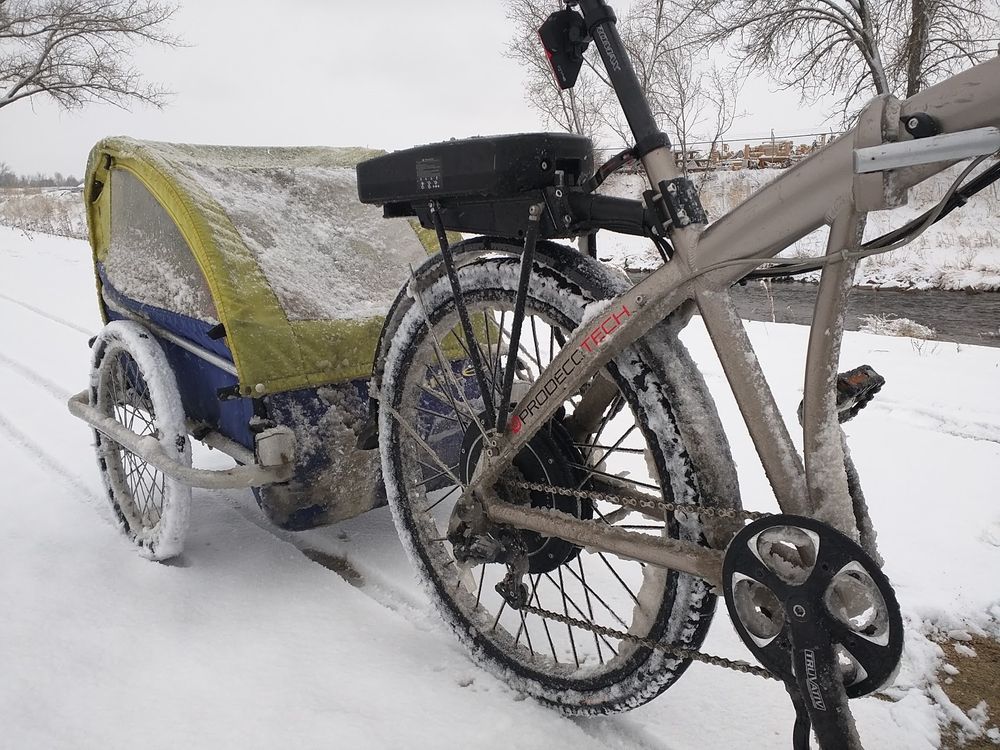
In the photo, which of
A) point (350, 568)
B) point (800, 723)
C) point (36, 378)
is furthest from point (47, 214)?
point (800, 723)

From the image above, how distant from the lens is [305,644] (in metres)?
2.12

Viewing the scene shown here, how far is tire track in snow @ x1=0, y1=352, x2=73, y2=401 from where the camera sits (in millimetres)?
4678

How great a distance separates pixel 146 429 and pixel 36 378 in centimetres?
296

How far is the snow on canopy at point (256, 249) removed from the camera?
2.28 metres

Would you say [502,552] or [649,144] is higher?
[649,144]

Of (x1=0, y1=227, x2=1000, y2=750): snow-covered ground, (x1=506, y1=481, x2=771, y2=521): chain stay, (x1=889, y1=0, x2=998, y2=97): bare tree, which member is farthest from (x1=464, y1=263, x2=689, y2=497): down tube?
(x1=889, y1=0, x2=998, y2=97): bare tree

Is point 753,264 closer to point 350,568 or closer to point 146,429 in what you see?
point 350,568

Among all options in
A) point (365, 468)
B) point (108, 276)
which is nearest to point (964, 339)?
point (365, 468)

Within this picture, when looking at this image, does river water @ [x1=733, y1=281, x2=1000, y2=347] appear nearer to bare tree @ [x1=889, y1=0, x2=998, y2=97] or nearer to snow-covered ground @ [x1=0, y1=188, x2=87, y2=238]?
bare tree @ [x1=889, y1=0, x2=998, y2=97]

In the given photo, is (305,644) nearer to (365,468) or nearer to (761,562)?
(365,468)

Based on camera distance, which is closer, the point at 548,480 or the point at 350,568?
the point at 548,480

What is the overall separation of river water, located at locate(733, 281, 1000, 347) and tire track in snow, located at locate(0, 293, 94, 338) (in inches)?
287

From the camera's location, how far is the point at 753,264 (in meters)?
1.37

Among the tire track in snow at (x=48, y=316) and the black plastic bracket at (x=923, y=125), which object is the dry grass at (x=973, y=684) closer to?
the black plastic bracket at (x=923, y=125)
